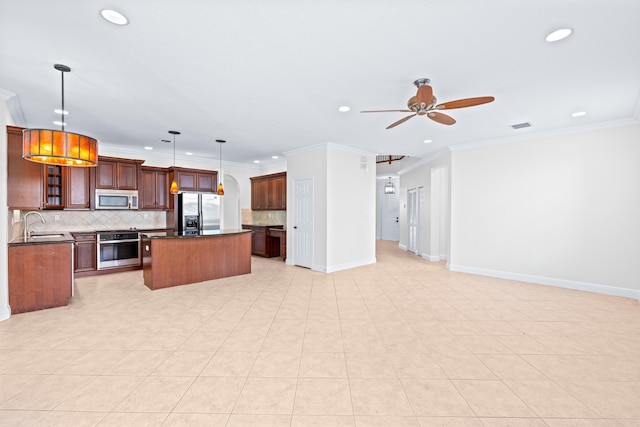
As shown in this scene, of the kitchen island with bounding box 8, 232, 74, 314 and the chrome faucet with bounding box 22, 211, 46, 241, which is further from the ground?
the chrome faucet with bounding box 22, 211, 46, 241

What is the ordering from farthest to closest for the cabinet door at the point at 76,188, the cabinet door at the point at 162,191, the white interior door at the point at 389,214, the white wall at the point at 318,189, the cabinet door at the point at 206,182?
the white interior door at the point at 389,214 < the cabinet door at the point at 206,182 < the cabinet door at the point at 162,191 < the white wall at the point at 318,189 < the cabinet door at the point at 76,188

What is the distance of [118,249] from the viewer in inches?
233

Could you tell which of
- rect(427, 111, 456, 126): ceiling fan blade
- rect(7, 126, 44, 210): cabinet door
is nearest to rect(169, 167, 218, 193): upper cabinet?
rect(7, 126, 44, 210): cabinet door

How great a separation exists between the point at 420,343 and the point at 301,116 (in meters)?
3.43

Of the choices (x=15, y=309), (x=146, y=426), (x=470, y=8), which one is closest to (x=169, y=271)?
(x=15, y=309)

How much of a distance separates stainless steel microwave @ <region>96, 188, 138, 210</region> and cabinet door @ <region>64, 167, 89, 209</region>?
211mm

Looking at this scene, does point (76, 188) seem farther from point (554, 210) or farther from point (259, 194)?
Answer: point (554, 210)

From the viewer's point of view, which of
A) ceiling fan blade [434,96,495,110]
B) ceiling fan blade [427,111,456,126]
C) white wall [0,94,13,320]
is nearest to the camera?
ceiling fan blade [434,96,495,110]

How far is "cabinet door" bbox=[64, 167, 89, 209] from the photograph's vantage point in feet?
18.4

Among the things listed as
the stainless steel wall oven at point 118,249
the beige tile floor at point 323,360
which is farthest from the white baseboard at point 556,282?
the stainless steel wall oven at point 118,249

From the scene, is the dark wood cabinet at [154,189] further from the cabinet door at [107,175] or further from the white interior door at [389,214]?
the white interior door at [389,214]

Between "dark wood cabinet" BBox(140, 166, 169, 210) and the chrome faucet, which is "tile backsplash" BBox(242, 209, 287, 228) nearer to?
"dark wood cabinet" BBox(140, 166, 169, 210)

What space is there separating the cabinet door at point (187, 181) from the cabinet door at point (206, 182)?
118 mm

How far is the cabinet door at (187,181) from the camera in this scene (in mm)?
7133
